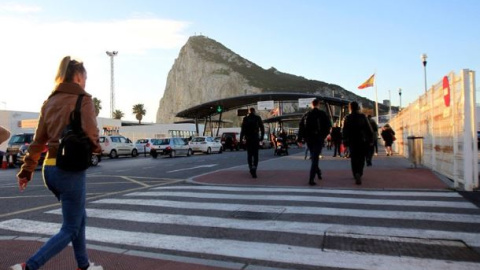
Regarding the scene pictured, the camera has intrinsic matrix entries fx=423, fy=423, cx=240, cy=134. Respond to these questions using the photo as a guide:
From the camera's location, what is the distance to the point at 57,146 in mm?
A: 3361

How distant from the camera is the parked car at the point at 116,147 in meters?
30.5

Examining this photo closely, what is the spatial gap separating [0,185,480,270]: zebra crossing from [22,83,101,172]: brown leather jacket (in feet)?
6.11

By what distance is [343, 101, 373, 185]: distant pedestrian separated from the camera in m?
9.29

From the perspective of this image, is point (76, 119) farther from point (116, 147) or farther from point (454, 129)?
point (116, 147)

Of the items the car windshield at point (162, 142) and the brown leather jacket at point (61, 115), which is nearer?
the brown leather jacket at point (61, 115)

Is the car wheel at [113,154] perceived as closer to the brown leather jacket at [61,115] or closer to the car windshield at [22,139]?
the car windshield at [22,139]

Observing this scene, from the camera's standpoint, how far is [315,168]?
9.48 meters

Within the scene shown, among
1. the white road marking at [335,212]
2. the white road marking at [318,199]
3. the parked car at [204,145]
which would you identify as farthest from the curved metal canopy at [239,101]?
the white road marking at [335,212]

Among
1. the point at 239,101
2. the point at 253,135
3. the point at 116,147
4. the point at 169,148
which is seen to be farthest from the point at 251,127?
the point at 239,101

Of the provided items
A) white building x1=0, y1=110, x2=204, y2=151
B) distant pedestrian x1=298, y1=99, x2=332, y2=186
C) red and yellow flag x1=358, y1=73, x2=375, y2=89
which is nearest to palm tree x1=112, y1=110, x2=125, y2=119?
white building x1=0, y1=110, x2=204, y2=151

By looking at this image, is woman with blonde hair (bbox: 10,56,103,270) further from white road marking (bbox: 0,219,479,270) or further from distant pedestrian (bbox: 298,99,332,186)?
distant pedestrian (bbox: 298,99,332,186)

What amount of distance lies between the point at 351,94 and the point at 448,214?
198m

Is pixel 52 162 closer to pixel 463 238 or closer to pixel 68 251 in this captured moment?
pixel 68 251

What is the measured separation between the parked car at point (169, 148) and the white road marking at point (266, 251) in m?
23.2
